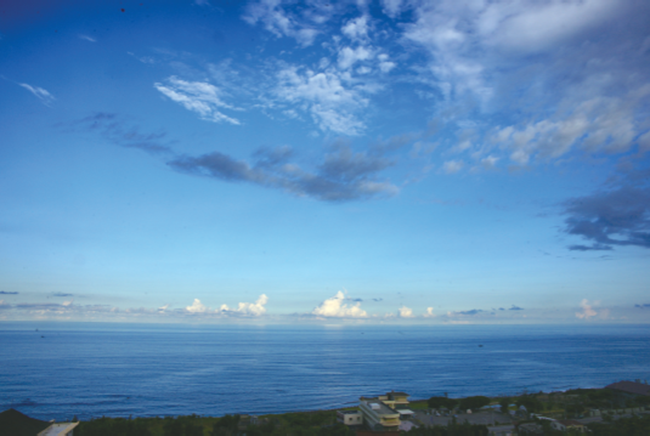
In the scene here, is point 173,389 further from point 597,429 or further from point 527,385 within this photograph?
point 527,385

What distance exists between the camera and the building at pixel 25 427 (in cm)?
2103

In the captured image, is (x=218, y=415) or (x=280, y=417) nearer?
(x=280, y=417)

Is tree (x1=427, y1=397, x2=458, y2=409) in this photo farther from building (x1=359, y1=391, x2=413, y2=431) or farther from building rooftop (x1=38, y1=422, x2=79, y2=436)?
building rooftop (x1=38, y1=422, x2=79, y2=436)

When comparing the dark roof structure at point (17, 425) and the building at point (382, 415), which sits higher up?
the dark roof structure at point (17, 425)

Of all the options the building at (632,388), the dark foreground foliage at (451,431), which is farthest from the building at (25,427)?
the building at (632,388)

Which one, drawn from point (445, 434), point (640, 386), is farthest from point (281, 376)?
point (640, 386)

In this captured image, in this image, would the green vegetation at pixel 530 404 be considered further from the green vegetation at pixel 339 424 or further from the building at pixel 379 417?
the building at pixel 379 417

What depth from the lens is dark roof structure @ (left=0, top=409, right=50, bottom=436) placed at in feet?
68.5

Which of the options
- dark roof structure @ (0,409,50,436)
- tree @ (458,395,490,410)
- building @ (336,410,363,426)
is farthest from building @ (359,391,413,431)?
dark roof structure @ (0,409,50,436)

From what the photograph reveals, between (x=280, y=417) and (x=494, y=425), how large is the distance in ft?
68.6

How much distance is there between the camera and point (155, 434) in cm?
2819

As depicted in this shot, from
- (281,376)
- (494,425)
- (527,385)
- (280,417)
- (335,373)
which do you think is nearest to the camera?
(494,425)

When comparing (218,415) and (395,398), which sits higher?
(395,398)

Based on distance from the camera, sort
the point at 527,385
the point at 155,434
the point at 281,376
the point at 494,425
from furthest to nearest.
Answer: the point at 281,376 < the point at 527,385 < the point at 494,425 < the point at 155,434
